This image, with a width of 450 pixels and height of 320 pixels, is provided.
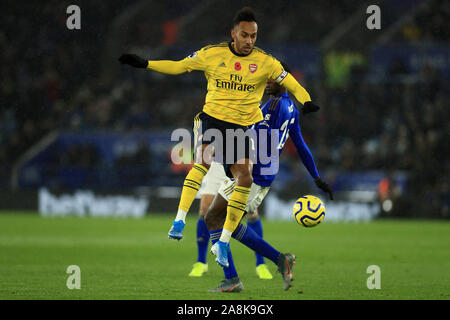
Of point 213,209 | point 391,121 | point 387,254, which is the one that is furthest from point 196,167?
point 391,121

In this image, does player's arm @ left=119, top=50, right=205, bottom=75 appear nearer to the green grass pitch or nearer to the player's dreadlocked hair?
the player's dreadlocked hair

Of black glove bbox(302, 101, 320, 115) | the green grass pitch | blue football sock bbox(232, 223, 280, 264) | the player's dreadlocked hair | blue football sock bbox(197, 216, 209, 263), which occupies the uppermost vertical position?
the player's dreadlocked hair

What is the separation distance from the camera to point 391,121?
21938mm

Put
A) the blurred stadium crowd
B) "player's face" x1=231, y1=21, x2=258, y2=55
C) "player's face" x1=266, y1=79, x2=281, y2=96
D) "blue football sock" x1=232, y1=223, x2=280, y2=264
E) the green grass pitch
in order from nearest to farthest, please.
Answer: "player's face" x1=231, y1=21, x2=258, y2=55
the green grass pitch
"blue football sock" x1=232, y1=223, x2=280, y2=264
"player's face" x1=266, y1=79, x2=281, y2=96
the blurred stadium crowd

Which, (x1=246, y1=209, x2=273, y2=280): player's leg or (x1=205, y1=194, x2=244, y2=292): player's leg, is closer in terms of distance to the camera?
(x1=205, y1=194, x2=244, y2=292): player's leg

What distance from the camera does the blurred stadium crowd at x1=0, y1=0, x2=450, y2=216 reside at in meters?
20.9

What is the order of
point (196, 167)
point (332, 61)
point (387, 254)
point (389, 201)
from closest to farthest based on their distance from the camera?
point (196, 167) → point (387, 254) → point (389, 201) → point (332, 61)

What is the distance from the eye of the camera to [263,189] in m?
8.36

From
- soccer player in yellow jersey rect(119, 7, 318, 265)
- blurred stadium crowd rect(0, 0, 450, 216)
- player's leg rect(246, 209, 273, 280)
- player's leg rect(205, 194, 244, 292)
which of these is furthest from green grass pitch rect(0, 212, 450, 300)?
blurred stadium crowd rect(0, 0, 450, 216)

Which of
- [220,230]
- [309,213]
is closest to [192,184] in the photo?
[220,230]

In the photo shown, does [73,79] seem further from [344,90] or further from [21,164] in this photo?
[344,90]

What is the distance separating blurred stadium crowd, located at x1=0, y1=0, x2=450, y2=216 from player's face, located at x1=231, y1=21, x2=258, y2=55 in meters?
13.2

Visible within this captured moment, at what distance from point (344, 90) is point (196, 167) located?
16.1 meters

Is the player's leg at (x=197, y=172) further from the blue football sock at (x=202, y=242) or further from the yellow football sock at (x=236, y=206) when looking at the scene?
the blue football sock at (x=202, y=242)
